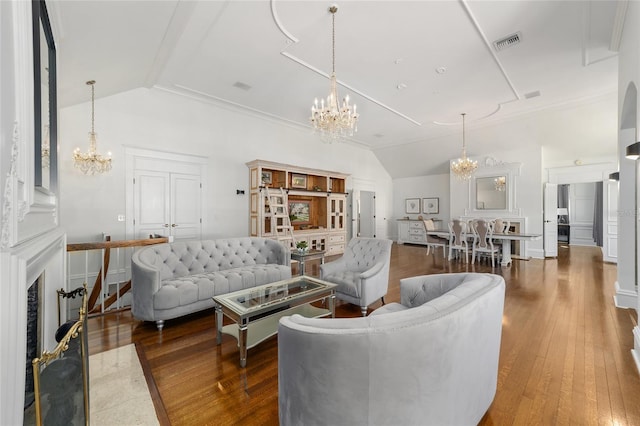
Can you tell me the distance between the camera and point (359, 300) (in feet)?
10.8

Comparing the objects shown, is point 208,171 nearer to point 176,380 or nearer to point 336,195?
point 336,195

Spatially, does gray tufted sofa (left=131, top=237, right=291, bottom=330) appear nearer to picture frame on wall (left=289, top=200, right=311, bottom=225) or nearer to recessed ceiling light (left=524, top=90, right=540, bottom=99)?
picture frame on wall (left=289, top=200, right=311, bottom=225)

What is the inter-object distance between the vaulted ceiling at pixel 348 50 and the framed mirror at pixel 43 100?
0.50 meters

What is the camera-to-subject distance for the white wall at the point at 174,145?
4262 millimetres

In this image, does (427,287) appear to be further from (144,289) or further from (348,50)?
(348,50)

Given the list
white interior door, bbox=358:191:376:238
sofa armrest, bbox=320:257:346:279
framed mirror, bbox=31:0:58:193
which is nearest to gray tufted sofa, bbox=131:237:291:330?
sofa armrest, bbox=320:257:346:279

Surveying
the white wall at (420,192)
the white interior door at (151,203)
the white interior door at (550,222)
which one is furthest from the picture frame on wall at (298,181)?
the white interior door at (550,222)

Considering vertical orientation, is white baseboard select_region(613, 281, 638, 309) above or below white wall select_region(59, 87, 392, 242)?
below

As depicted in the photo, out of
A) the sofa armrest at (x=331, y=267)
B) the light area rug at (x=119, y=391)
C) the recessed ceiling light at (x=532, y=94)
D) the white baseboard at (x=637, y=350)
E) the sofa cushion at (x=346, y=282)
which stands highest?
the recessed ceiling light at (x=532, y=94)

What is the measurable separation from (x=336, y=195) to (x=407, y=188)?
13.5 ft

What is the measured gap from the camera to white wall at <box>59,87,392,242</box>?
4.26m

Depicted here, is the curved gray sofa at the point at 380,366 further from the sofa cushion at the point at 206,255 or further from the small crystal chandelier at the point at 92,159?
the small crystal chandelier at the point at 92,159

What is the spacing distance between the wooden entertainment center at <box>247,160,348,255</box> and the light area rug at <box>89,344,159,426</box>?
373cm

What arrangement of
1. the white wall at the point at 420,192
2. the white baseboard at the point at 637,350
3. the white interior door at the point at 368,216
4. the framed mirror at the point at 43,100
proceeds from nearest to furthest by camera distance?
1. the framed mirror at the point at 43,100
2. the white baseboard at the point at 637,350
3. the white wall at the point at 420,192
4. the white interior door at the point at 368,216
